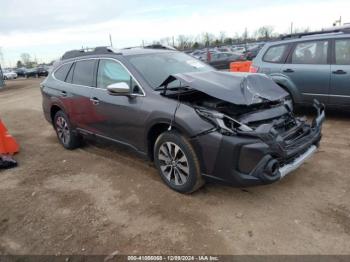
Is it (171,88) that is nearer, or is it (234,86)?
(234,86)

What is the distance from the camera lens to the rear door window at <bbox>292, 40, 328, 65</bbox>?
21.8ft

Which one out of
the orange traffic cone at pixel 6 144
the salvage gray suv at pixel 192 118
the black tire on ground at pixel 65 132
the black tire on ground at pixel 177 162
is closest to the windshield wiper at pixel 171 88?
the salvage gray suv at pixel 192 118

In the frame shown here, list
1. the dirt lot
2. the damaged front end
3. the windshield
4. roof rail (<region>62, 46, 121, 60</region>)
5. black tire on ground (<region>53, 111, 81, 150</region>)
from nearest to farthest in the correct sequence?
the dirt lot → the damaged front end → the windshield → roof rail (<region>62, 46, 121, 60</region>) → black tire on ground (<region>53, 111, 81, 150</region>)

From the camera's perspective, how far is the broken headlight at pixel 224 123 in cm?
345

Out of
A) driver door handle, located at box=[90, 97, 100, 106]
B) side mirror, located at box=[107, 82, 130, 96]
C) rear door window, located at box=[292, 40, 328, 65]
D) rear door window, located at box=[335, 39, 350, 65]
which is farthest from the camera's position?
rear door window, located at box=[292, 40, 328, 65]

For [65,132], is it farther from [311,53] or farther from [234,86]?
[311,53]

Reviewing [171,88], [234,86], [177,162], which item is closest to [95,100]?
[171,88]

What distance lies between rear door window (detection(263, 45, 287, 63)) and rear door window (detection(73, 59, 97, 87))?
159 inches

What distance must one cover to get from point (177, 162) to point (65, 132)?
3123 millimetres

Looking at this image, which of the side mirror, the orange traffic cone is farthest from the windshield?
the orange traffic cone

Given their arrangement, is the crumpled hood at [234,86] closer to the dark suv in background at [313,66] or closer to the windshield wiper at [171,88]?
the windshield wiper at [171,88]

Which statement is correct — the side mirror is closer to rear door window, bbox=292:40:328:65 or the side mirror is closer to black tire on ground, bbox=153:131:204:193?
black tire on ground, bbox=153:131:204:193

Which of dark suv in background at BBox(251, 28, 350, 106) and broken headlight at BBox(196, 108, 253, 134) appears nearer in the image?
broken headlight at BBox(196, 108, 253, 134)

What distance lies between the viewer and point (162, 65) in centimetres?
477
